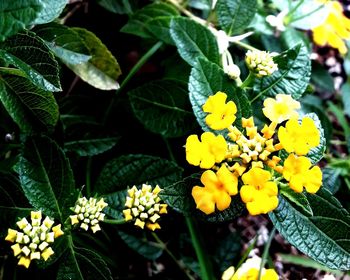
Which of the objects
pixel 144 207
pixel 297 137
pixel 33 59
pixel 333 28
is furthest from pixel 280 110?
pixel 333 28

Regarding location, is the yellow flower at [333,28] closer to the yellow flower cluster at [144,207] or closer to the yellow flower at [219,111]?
the yellow flower at [219,111]

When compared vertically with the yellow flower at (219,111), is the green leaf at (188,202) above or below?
below

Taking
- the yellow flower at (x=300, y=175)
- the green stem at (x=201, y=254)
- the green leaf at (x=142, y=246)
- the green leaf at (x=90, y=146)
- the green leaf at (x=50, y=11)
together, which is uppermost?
the green leaf at (x=50, y=11)

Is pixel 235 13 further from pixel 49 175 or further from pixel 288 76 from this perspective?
pixel 49 175

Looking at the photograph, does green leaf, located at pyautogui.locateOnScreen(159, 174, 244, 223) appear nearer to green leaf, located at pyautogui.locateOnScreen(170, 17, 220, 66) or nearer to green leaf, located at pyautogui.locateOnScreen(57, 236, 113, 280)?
green leaf, located at pyautogui.locateOnScreen(57, 236, 113, 280)

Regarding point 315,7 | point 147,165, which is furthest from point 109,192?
point 315,7

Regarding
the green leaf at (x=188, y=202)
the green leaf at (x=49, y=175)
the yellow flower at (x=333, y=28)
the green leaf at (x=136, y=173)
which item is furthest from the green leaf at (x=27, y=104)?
the yellow flower at (x=333, y=28)
